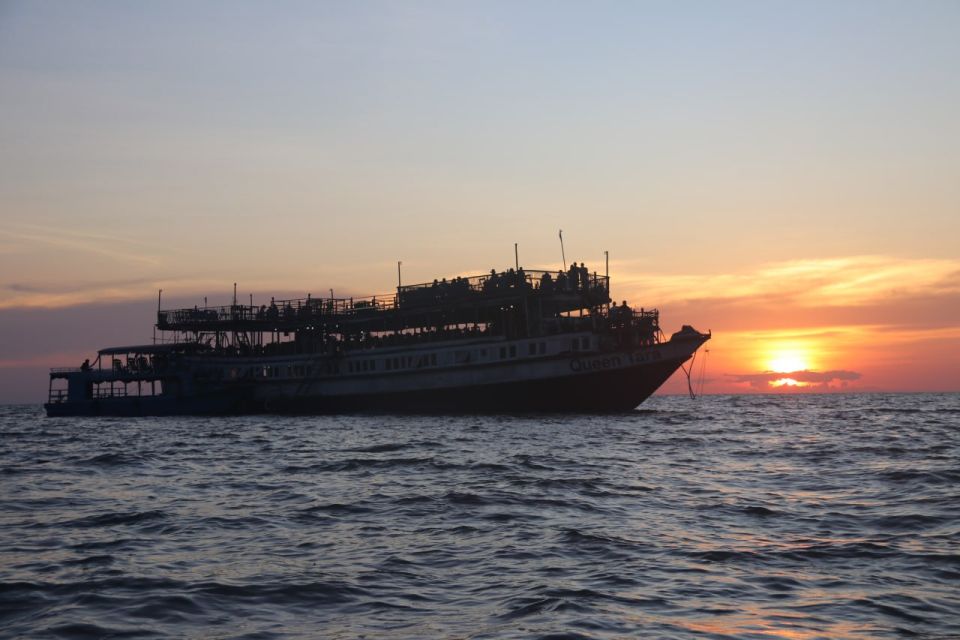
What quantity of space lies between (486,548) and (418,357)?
57.7 m

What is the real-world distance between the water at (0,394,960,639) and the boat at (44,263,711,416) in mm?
33875

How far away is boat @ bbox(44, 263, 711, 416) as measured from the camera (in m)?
63.3

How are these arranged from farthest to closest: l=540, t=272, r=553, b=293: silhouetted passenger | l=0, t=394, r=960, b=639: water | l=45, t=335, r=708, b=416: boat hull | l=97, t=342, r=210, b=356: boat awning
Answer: l=97, t=342, r=210, b=356: boat awning, l=540, t=272, r=553, b=293: silhouetted passenger, l=45, t=335, r=708, b=416: boat hull, l=0, t=394, r=960, b=639: water

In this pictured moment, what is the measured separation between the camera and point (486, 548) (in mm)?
14242

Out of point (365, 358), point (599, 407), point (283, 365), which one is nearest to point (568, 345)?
point (599, 407)

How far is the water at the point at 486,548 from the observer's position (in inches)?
396

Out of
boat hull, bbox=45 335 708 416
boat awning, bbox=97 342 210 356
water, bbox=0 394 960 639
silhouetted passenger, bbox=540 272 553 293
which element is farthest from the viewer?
boat awning, bbox=97 342 210 356

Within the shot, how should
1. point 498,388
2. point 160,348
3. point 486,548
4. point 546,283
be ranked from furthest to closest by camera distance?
point 160,348, point 546,283, point 498,388, point 486,548

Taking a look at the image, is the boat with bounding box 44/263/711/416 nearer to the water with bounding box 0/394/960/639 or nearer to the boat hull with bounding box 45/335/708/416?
the boat hull with bounding box 45/335/708/416

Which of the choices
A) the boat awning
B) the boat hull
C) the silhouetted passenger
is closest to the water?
the boat hull

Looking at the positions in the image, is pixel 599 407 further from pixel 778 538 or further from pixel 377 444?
pixel 778 538

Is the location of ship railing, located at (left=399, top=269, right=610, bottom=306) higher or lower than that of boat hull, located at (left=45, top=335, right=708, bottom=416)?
higher

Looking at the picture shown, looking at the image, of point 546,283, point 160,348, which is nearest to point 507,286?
point 546,283

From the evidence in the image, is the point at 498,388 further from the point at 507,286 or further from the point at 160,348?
the point at 160,348
